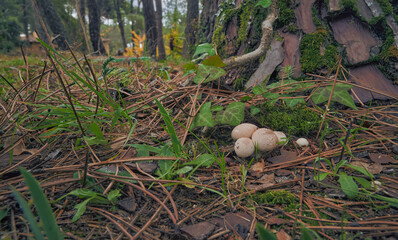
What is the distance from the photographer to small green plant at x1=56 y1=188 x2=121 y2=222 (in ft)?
3.35

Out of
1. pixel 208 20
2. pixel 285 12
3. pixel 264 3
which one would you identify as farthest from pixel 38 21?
pixel 285 12

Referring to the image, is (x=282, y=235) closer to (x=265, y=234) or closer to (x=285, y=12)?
(x=265, y=234)

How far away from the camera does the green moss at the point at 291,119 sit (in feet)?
5.58

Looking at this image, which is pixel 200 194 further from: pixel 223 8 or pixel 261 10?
pixel 223 8

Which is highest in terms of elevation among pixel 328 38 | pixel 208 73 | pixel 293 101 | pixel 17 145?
pixel 328 38

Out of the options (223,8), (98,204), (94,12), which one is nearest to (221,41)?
(223,8)

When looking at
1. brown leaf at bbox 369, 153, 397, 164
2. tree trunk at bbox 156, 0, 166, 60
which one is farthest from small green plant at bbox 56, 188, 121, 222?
tree trunk at bbox 156, 0, 166, 60

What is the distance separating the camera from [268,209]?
3.64 feet

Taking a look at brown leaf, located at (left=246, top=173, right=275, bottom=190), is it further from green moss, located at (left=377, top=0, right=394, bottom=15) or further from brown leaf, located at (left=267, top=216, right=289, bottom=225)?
green moss, located at (left=377, top=0, right=394, bottom=15)

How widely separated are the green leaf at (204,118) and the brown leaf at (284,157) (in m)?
0.44

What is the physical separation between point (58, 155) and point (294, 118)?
63.9 inches

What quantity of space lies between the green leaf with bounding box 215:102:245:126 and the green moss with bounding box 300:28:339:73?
30.5 inches

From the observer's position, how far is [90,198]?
1055 millimetres

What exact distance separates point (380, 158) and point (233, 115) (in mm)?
890
